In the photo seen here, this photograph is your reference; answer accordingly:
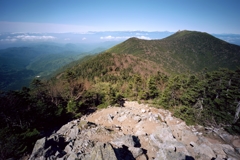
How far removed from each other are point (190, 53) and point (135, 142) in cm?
17345

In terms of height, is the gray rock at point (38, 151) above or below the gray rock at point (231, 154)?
above

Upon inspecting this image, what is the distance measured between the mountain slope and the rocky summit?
359ft

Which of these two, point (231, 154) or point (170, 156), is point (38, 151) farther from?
point (231, 154)

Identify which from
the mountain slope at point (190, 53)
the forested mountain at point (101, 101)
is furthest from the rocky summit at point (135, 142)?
the mountain slope at point (190, 53)

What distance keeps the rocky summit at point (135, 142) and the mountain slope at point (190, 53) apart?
109456mm

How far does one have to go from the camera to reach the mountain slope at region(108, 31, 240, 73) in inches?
5128

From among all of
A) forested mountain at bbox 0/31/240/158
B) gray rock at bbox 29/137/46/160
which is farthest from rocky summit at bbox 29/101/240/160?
forested mountain at bbox 0/31/240/158

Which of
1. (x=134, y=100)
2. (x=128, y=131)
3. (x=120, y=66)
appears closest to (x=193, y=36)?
(x=120, y=66)

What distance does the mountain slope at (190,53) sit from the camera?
130 m

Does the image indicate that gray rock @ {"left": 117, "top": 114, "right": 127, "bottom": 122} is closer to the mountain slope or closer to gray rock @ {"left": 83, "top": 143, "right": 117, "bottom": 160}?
gray rock @ {"left": 83, "top": 143, "right": 117, "bottom": 160}

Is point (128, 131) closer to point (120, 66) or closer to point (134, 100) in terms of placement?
point (134, 100)

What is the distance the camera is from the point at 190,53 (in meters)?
159

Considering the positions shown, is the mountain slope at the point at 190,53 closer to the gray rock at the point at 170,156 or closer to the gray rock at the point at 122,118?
the gray rock at the point at 122,118

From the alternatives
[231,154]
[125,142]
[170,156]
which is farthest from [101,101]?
[231,154]
